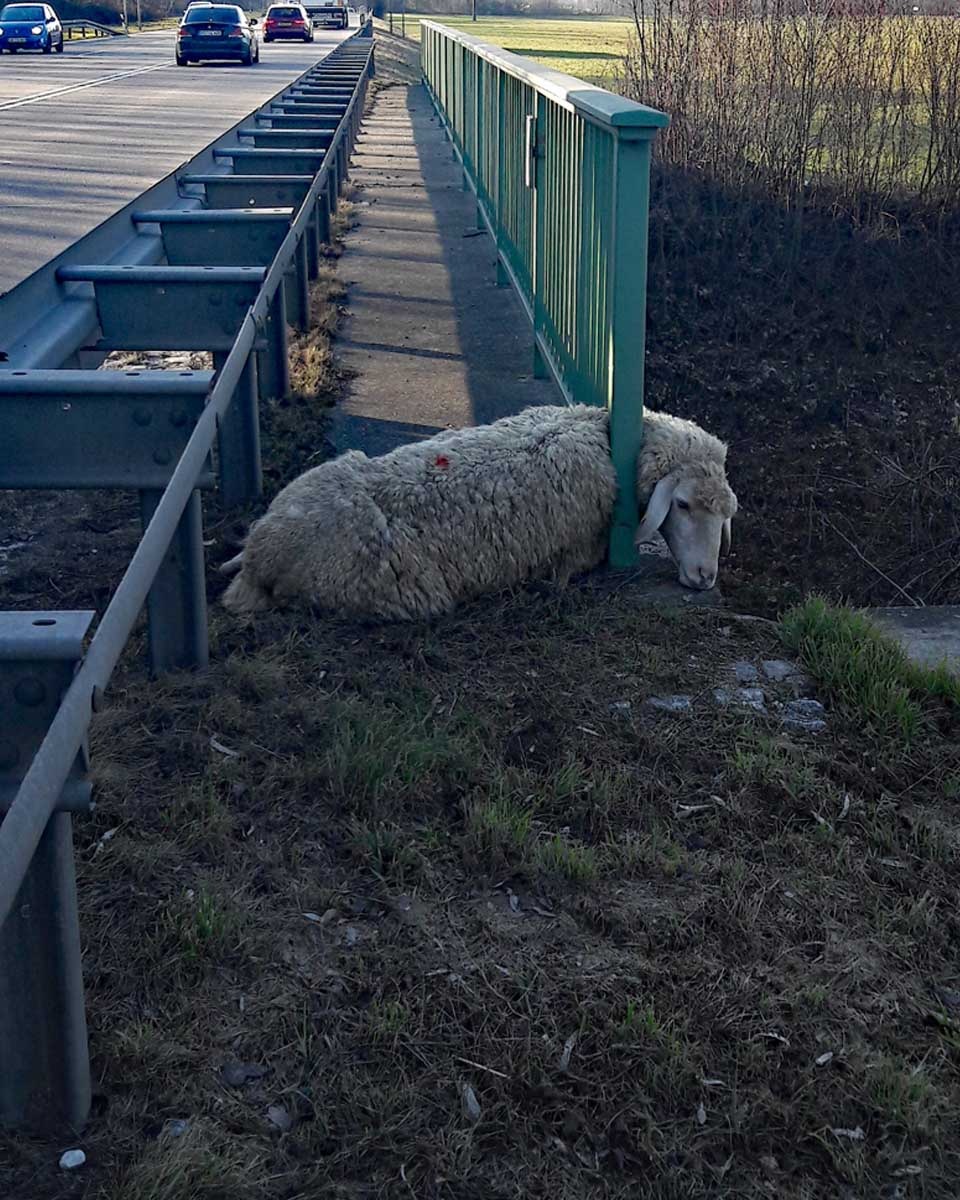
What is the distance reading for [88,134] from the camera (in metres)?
12.7

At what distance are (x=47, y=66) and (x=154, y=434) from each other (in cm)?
2623

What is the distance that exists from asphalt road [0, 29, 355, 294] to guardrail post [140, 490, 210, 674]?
74.6 inches

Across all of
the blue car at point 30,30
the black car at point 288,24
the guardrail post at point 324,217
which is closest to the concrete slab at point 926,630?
the guardrail post at point 324,217

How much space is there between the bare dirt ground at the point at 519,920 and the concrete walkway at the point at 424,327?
8.48ft

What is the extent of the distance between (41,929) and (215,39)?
34.6 m

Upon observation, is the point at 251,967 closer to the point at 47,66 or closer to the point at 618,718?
the point at 618,718

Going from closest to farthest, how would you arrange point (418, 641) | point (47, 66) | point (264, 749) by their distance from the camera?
point (264, 749)
point (418, 641)
point (47, 66)

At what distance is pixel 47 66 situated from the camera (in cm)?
2750

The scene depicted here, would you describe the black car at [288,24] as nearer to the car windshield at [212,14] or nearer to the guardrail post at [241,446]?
the car windshield at [212,14]

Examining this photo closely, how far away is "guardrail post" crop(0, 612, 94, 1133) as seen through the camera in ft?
7.43

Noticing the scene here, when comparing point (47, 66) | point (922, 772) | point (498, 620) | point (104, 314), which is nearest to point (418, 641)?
point (498, 620)

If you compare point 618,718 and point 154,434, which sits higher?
point 154,434

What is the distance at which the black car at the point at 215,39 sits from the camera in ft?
109

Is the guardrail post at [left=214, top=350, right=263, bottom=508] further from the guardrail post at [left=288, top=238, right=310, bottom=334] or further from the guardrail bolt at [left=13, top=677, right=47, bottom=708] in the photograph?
the guardrail bolt at [left=13, top=677, right=47, bottom=708]
